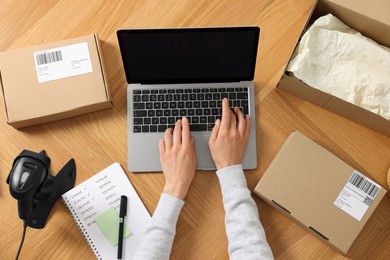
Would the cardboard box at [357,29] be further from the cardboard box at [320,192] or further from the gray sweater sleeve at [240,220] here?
the gray sweater sleeve at [240,220]

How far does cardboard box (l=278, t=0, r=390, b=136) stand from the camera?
2.53 ft

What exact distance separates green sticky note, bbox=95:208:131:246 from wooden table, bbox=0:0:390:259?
0.18 ft

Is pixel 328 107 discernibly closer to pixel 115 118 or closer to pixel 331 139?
pixel 331 139

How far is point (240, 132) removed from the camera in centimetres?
82

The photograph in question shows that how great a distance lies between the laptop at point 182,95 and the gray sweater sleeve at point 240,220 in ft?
0.17

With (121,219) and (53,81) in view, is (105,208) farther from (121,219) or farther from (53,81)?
(53,81)

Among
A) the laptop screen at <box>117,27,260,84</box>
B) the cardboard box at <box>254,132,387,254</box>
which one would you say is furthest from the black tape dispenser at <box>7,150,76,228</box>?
the cardboard box at <box>254,132,387,254</box>

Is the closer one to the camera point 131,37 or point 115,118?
point 131,37

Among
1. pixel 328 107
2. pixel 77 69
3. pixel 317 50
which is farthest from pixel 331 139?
pixel 77 69

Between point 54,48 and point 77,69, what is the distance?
0.26 ft

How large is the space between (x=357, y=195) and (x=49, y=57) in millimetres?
736

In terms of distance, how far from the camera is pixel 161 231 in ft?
2.45

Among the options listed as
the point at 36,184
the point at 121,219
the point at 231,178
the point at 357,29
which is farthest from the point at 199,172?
the point at 357,29

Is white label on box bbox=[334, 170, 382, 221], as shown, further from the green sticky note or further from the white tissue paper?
the green sticky note
